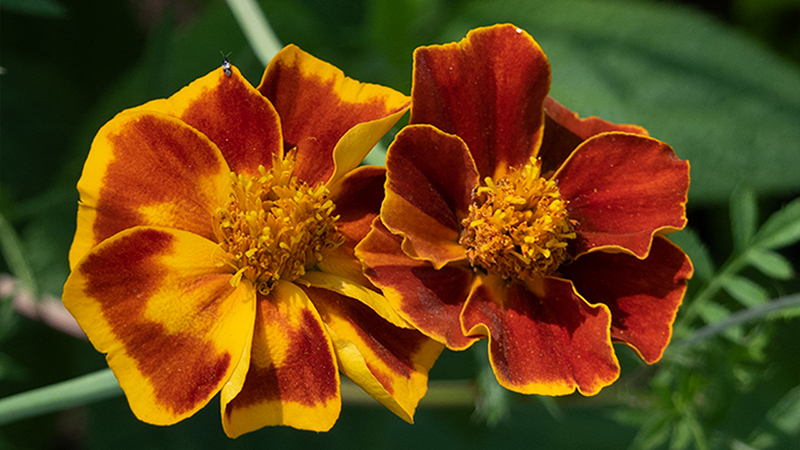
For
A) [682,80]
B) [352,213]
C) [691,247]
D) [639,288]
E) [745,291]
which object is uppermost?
[352,213]

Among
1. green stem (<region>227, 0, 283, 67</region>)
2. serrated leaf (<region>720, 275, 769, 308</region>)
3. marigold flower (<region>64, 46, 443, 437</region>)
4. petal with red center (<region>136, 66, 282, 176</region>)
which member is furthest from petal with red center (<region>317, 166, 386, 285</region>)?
serrated leaf (<region>720, 275, 769, 308</region>)

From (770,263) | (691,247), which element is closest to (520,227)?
(691,247)

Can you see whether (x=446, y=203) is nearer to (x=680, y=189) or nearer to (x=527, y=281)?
(x=527, y=281)

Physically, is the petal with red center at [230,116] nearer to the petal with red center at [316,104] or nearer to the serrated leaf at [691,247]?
the petal with red center at [316,104]

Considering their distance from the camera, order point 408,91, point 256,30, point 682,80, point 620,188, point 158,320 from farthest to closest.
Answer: point 682,80, point 408,91, point 256,30, point 620,188, point 158,320

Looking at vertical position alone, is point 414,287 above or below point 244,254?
below

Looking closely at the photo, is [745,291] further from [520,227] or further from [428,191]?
[428,191]
